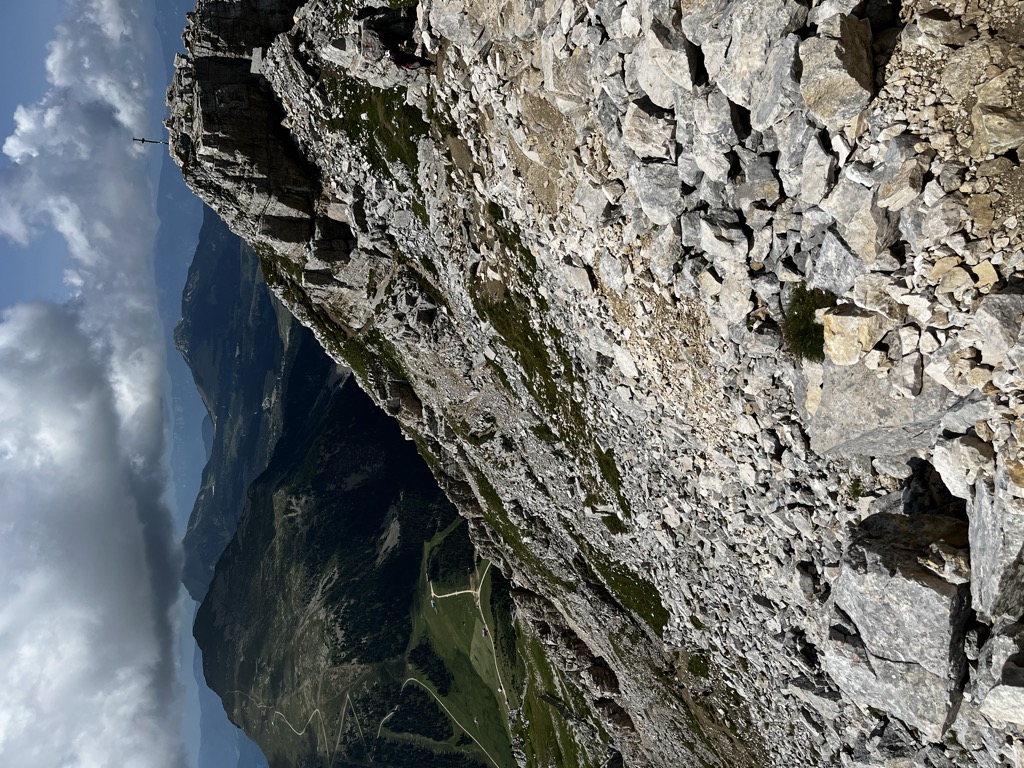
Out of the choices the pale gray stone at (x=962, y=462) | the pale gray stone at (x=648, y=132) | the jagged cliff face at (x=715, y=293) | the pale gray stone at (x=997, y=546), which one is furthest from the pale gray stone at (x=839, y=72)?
the pale gray stone at (x=997, y=546)

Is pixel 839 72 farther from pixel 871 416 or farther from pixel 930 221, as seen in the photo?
pixel 871 416

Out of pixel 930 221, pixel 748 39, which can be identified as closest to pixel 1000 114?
pixel 930 221

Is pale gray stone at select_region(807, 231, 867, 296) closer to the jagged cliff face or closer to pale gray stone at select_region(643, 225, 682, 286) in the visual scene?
the jagged cliff face

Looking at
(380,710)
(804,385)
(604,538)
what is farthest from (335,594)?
(804,385)

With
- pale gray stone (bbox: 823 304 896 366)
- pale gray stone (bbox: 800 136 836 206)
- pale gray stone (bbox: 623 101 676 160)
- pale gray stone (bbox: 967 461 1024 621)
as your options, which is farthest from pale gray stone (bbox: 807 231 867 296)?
pale gray stone (bbox: 623 101 676 160)

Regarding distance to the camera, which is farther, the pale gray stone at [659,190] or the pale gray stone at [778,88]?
the pale gray stone at [659,190]

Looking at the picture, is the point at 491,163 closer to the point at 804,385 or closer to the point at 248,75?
the point at 804,385

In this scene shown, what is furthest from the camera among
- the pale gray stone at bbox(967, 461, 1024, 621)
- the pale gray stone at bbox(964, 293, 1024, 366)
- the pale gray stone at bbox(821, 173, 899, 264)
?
the pale gray stone at bbox(821, 173, 899, 264)

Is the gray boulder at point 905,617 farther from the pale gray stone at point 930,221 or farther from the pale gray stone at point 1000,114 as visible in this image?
the pale gray stone at point 1000,114

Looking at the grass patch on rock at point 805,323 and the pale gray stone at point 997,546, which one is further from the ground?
the grass patch on rock at point 805,323
